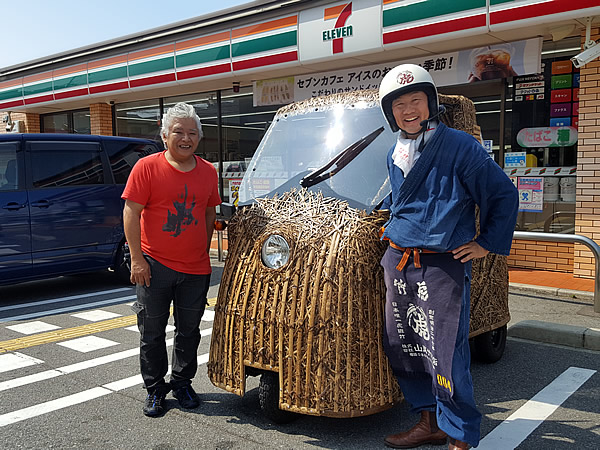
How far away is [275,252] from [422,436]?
1294 mm

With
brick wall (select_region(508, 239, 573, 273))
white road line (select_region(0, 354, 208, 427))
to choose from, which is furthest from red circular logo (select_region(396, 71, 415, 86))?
brick wall (select_region(508, 239, 573, 273))

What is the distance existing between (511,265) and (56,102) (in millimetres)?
12032

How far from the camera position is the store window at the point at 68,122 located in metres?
16.1

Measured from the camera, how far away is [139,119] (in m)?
14.6

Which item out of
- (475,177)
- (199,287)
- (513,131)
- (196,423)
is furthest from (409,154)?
(513,131)

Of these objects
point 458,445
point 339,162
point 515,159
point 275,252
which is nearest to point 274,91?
point 515,159

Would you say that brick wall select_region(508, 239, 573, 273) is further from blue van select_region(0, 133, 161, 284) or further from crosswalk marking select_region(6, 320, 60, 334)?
crosswalk marking select_region(6, 320, 60, 334)

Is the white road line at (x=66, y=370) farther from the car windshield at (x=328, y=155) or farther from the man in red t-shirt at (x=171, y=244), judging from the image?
the car windshield at (x=328, y=155)

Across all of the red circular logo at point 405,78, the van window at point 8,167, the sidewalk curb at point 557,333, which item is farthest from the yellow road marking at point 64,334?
the red circular logo at point 405,78

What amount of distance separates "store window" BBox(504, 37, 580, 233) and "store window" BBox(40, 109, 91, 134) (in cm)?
1173

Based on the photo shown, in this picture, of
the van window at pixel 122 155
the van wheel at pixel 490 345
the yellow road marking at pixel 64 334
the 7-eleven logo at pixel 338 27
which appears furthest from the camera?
the 7-eleven logo at pixel 338 27

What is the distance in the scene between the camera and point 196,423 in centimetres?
354

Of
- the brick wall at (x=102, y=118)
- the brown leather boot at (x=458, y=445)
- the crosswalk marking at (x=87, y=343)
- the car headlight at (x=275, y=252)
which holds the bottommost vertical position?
the crosswalk marking at (x=87, y=343)

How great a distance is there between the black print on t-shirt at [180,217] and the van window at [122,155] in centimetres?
451
